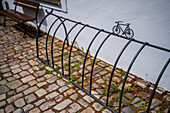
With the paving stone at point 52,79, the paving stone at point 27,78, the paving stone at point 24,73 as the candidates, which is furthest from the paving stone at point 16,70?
the paving stone at point 52,79

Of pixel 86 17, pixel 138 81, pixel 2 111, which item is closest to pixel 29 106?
pixel 2 111

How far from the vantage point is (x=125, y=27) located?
295cm

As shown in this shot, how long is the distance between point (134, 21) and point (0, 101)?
2.96m

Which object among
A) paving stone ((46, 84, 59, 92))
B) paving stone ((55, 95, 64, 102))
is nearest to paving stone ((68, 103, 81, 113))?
paving stone ((55, 95, 64, 102))

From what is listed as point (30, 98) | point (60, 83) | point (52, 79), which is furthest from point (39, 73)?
point (30, 98)

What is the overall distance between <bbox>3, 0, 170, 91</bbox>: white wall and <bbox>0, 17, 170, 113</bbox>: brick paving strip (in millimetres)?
294

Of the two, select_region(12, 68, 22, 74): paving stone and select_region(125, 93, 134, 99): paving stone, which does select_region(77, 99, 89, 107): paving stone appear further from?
select_region(12, 68, 22, 74): paving stone

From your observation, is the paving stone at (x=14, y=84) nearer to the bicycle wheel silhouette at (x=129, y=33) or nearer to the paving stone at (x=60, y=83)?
the paving stone at (x=60, y=83)

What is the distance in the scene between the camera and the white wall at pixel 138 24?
2.47 metres

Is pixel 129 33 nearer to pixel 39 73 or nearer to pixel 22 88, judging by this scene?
pixel 39 73

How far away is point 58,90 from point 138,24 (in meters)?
2.04

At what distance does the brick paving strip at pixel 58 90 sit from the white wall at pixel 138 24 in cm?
29

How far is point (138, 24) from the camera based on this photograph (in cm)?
275

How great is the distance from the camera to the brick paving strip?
97.6 inches
